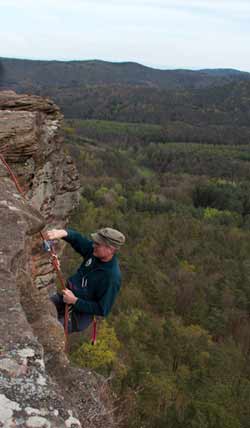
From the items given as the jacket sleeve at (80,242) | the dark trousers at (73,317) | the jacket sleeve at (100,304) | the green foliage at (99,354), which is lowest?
the green foliage at (99,354)

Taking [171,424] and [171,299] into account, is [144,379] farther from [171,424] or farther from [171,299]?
[171,299]

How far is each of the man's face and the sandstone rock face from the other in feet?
2.89

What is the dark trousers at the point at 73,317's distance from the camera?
6.62 m

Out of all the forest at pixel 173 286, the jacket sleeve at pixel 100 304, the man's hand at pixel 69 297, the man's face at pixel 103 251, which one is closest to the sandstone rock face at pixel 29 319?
the man's hand at pixel 69 297

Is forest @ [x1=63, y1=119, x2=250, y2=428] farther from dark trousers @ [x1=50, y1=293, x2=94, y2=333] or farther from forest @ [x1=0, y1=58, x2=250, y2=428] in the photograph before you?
dark trousers @ [x1=50, y1=293, x2=94, y2=333]

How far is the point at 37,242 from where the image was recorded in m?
7.46

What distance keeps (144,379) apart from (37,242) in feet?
72.1

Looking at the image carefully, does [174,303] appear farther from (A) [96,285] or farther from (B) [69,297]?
(B) [69,297]

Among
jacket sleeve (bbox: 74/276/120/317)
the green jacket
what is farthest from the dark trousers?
jacket sleeve (bbox: 74/276/120/317)

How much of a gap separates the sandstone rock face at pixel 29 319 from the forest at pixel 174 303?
206 cm

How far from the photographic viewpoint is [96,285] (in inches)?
241

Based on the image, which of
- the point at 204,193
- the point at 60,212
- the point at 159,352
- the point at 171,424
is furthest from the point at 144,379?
the point at 204,193

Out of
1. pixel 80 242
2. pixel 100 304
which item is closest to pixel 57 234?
pixel 80 242

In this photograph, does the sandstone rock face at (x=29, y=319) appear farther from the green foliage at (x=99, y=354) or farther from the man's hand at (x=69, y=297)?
the green foliage at (x=99, y=354)
